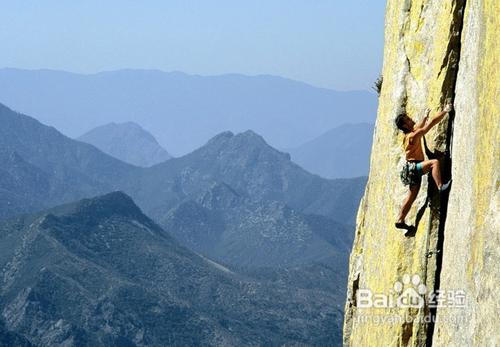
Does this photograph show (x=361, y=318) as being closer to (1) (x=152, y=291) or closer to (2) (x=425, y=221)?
(2) (x=425, y=221)

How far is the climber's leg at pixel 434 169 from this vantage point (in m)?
20.3

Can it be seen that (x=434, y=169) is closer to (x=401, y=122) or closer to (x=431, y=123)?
(x=431, y=123)

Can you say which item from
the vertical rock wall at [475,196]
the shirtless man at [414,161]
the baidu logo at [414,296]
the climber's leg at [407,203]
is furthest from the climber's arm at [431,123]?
the baidu logo at [414,296]

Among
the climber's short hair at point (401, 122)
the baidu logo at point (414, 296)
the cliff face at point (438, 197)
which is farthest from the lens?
the climber's short hair at point (401, 122)

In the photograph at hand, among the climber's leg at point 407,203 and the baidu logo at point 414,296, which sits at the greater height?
the climber's leg at point 407,203

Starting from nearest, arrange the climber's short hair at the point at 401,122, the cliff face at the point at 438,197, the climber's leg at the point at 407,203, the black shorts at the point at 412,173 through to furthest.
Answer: the cliff face at the point at 438,197 → the black shorts at the point at 412,173 → the climber's leg at the point at 407,203 → the climber's short hair at the point at 401,122

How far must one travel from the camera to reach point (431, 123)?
20703 mm

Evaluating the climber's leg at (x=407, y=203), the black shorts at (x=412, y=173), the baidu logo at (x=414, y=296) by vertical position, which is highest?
the black shorts at (x=412, y=173)

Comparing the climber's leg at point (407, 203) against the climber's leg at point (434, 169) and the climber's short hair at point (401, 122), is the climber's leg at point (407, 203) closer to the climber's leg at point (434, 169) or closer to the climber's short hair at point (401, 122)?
the climber's leg at point (434, 169)

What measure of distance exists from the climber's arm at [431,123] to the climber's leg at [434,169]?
0.64m

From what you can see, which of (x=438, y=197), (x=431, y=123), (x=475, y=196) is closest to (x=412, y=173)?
(x=438, y=197)

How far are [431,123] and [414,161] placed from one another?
0.96m

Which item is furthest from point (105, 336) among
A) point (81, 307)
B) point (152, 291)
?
point (152, 291)

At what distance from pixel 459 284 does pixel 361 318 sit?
7.97 meters
